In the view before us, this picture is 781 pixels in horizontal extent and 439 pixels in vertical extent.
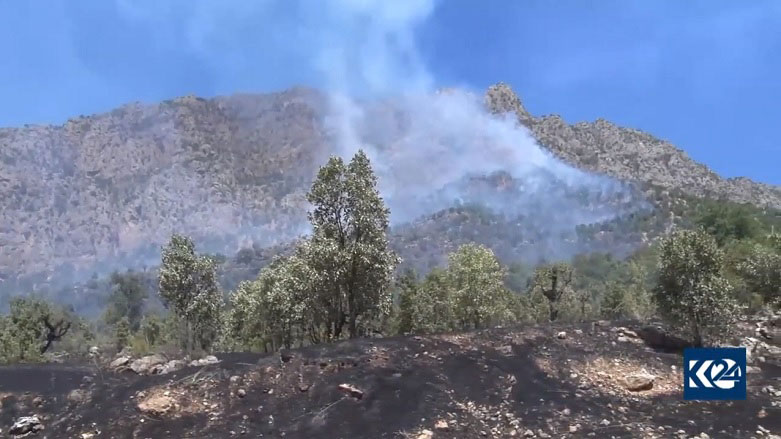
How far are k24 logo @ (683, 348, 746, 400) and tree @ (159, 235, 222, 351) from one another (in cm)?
2232

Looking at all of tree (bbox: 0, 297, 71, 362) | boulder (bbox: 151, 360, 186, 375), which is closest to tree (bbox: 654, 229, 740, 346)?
boulder (bbox: 151, 360, 186, 375)

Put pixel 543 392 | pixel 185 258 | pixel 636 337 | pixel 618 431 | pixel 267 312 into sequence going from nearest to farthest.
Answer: pixel 618 431, pixel 543 392, pixel 636 337, pixel 185 258, pixel 267 312

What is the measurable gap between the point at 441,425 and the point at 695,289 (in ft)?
38.4

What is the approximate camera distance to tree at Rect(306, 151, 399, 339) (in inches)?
1060

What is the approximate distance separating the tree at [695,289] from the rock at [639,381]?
12.3 ft

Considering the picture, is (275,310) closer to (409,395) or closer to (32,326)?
(409,395)

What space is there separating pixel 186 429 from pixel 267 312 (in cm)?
1821

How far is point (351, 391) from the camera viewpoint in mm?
21016

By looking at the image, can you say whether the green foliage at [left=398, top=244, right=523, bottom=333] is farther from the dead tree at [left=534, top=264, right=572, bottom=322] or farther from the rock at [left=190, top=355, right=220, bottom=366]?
the rock at [left=190, top=355, right=220, bottom=366]

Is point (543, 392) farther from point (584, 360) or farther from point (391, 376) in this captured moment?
point (391, 376)

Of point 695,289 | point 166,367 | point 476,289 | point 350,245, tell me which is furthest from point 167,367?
point 695,289

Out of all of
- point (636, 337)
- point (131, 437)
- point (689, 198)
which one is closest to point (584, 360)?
point (636, 337)

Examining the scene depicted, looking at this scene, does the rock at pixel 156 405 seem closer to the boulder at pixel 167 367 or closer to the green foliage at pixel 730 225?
the boulder at pixel 167 367

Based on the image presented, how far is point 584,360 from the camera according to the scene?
922 inches
